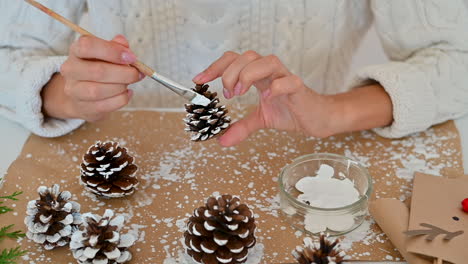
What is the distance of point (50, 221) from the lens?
74 centimetres

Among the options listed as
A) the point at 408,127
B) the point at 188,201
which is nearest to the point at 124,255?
the point at 188,201

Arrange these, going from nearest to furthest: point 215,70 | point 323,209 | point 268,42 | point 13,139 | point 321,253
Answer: point 321,253 → point 323,209 → point 215,70 → point 13,139 → point 268,42

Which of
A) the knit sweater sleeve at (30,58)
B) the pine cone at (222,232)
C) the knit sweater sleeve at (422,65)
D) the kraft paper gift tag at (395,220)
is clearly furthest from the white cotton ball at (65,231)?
the knit sweater sleeve at (422,65)

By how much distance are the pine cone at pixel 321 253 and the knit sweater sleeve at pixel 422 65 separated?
388 millimetres

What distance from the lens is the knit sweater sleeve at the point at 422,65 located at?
0.97 m

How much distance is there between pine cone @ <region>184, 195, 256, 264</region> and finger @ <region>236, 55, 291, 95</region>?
20cm

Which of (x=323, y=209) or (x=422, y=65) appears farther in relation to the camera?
(x=422, y=65)

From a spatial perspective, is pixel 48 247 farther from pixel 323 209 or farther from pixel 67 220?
pixel 323 209

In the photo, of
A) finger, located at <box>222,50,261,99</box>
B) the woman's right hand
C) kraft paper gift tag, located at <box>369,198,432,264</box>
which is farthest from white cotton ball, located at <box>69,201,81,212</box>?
kraft paper gift tag, located at <box>369,198,432,264</box>

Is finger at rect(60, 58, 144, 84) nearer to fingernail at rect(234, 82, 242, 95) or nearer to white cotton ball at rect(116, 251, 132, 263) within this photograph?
fingernail at rect(234, 82, 242, 95)

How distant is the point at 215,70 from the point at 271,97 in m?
0.12

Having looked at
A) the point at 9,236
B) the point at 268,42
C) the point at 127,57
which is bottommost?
the point at 9,236

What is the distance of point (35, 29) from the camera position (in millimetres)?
1066

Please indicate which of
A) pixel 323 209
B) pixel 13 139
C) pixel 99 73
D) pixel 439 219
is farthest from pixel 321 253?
pixel 13 139
